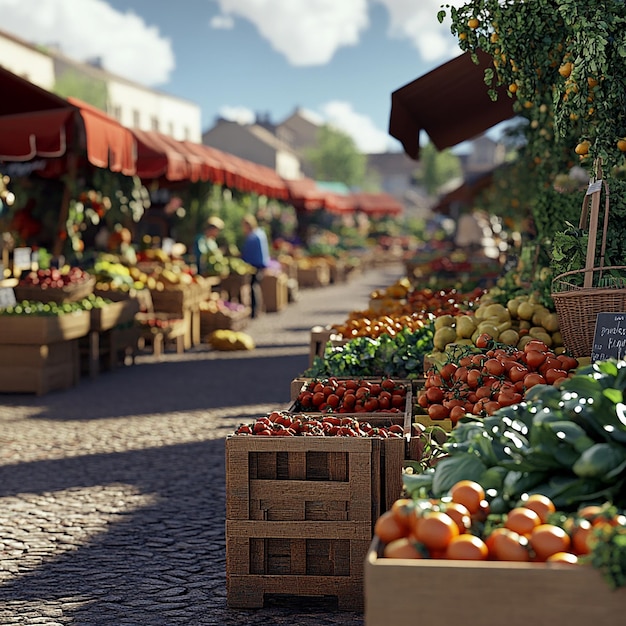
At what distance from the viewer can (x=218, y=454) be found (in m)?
7.29

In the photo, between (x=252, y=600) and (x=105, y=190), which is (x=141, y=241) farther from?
(x=252, y=600)

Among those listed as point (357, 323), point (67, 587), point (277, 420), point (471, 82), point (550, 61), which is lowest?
point (67, 587)

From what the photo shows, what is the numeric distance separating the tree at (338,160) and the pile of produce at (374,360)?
83.9m

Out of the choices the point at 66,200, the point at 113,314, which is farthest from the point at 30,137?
the point at 66,200

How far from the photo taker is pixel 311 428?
4211 millimetres

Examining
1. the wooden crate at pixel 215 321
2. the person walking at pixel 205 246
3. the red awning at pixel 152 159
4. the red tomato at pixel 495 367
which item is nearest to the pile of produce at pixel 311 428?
the red tomato at pixel 495 367

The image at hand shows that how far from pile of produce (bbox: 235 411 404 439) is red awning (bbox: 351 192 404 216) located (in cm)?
3761

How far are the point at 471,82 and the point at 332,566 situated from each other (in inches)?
177

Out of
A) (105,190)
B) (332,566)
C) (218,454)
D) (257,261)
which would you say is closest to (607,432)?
(332,566)

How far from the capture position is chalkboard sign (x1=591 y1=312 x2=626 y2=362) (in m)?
4.22

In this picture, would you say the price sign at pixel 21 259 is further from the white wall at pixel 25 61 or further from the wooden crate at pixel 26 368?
the white wall at pixel 25 61

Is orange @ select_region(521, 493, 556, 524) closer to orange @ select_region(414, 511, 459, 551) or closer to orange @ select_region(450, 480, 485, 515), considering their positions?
orange @ select_region(450, 480, 485, 515)

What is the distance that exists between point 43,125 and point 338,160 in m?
80.6

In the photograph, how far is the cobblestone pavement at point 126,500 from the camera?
4.21 m
